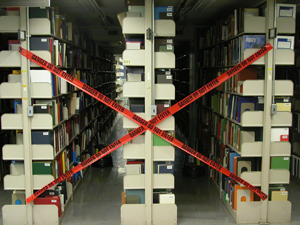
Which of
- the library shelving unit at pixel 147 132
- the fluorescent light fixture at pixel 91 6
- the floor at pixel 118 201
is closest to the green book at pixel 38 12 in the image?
the library shelving unit at pixel 147 132

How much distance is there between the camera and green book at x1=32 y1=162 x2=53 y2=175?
387 cm

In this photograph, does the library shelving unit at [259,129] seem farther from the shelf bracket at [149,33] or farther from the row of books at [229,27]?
the shelf bracket at [149,33]

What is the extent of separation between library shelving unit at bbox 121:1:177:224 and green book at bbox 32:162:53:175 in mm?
953

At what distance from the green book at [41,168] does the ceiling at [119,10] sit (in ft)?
7.30

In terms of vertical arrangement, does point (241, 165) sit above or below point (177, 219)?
above

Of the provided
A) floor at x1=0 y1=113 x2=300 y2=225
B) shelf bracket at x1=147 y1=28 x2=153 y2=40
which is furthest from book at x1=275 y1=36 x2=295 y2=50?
floor at x1=0 y1=113 x2=300 y2=225

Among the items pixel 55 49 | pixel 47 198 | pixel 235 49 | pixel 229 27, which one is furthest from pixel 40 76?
pixel 229 27

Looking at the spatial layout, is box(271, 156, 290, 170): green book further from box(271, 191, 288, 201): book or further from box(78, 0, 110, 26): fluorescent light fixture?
box(78, 0, 110, 26): fluorescent light fixture

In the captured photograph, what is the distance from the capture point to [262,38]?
12.8 ft

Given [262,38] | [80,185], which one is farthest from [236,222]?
[80,185]

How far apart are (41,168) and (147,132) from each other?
4.53ft

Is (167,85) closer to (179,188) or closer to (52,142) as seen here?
(52,142)

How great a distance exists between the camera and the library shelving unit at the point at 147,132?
3.69 metres

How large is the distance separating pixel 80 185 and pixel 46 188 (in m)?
1.65
